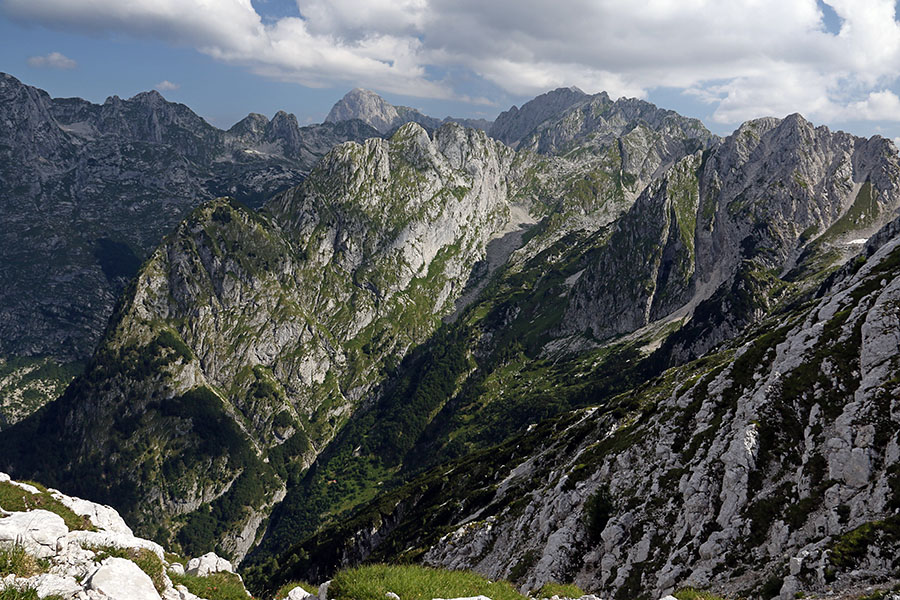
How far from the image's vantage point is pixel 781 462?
31.4m

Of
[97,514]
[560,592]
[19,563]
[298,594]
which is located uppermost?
[19,563]

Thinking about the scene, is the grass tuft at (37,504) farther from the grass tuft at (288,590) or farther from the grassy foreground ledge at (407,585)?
the grassy foreground ledge at (407,585)

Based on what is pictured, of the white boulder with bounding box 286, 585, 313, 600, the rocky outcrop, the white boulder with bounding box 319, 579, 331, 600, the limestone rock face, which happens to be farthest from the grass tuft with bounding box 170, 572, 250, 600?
the limestone rock face

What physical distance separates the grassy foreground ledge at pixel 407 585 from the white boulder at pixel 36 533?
10985 millimetres

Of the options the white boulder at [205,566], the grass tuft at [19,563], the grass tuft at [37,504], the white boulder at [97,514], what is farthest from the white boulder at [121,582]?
the white boulder at [97,514]

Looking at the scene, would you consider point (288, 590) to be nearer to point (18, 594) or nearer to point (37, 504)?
point (18, 594)

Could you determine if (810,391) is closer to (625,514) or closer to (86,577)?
(625,514)

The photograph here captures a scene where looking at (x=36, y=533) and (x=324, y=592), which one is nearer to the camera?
(x=324, y=592)

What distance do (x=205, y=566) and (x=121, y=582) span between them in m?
10.6

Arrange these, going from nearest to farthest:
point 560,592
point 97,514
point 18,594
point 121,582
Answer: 1. point 18,594
2. point 121,582
3. point 560,592
4. point 97,514

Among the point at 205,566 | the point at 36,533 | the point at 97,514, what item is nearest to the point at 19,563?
the point at 36,533

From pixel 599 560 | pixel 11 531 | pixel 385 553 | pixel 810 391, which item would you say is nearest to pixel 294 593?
pixel 11 531

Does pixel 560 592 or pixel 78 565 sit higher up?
pixel 78 565

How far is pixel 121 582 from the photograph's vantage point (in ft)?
50.3
